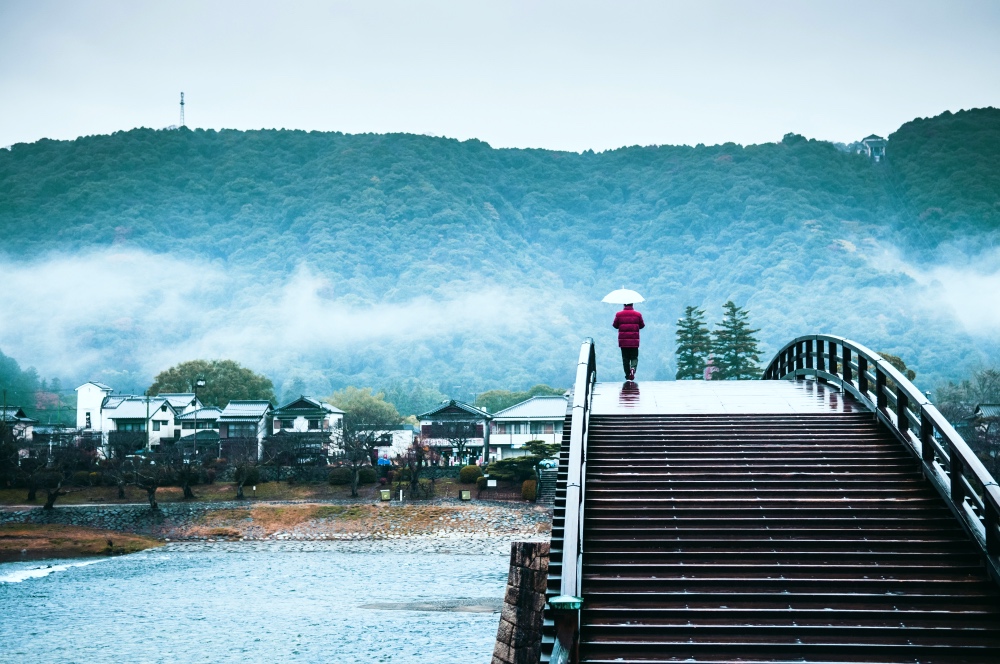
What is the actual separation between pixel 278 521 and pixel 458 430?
20.0 m

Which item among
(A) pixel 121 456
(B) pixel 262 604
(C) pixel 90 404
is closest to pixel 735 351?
(A) pixel 121 456

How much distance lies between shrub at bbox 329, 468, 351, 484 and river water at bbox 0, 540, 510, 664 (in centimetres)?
838

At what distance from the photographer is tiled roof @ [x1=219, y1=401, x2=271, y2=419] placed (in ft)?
242

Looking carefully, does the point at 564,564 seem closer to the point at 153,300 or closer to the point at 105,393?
the point at 105,393

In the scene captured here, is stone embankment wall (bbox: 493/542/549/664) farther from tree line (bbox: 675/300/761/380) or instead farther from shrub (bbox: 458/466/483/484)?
tree line (bbox: 675/300/761/380)

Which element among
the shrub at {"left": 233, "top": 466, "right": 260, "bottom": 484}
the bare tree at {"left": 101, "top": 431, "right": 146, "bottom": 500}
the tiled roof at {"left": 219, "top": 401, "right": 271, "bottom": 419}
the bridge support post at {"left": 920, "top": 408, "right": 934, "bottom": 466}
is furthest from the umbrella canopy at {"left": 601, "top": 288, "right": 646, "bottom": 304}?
the tiled roof at {"left": 219, "top": 401, "right": 271, "bottom": 419}

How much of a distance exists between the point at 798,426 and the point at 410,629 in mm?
17926

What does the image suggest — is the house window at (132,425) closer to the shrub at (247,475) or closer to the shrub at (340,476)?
the shrub at (247,475)

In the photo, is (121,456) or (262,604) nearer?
(262,604)

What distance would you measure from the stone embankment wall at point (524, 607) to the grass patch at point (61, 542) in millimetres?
37896

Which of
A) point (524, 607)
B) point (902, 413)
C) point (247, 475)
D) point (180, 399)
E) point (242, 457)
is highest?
point (180, 399)

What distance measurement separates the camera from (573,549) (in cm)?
997

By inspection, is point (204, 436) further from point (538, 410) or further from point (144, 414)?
point (538, 410)

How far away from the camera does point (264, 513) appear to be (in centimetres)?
5231
